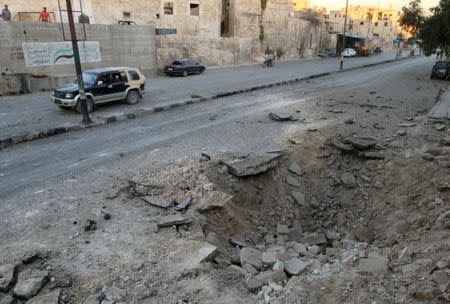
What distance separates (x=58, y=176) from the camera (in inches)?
336

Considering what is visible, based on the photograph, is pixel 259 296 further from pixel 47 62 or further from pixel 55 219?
pixel 47 62

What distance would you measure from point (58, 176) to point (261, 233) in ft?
16.2

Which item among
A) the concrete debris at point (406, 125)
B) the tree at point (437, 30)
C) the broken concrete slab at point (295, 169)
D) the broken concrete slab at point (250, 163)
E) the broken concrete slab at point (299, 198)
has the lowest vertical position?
the broken concrete slab at point (299, 198)

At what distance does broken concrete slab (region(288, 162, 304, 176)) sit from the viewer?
9.48 m

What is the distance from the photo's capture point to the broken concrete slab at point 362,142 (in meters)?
10.0

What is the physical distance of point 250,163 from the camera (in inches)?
352

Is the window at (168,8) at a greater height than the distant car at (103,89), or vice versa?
the window at (168,8)

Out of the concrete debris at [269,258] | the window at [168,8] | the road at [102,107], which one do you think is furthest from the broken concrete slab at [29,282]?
the window at [168,8]

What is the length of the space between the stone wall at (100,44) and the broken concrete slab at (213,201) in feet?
57.1

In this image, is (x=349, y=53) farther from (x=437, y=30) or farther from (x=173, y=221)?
(x=173, y=221)

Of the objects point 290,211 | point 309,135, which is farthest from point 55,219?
point 309,135

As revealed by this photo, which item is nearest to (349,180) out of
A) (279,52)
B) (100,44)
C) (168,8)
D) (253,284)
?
(253,284)

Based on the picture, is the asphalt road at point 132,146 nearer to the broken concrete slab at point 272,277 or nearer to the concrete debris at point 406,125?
the concrete debris at point 406,125

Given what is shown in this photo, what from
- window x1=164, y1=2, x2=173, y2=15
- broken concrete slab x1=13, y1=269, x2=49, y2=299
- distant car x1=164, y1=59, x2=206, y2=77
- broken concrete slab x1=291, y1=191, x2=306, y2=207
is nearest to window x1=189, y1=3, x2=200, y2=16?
window x1=164, y1=2, x2=173, y2=15
